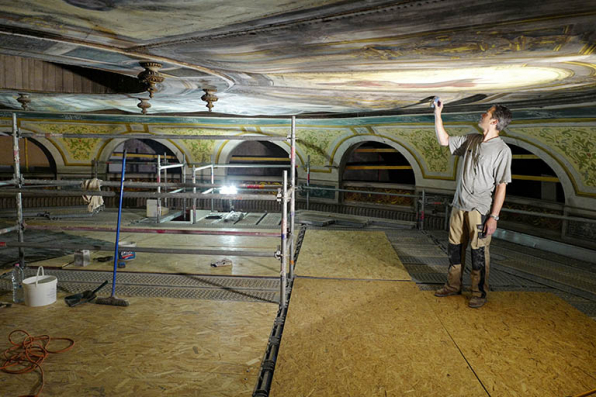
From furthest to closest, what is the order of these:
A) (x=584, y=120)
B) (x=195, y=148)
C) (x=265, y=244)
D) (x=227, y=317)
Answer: (x=195, y=148)
(x=265, y=244)
(x=584, y=120)
(x=227, y=317)

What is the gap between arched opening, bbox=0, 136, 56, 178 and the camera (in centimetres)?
1250

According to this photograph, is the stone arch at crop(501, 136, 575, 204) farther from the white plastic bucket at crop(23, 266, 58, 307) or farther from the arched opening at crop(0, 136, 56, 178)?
the arched opening at crop(0, 136, 56, 178)

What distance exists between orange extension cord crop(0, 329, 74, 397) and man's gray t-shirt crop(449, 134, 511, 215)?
14.2 feet

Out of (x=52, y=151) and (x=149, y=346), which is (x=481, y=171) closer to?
→ (x=149, y=346)

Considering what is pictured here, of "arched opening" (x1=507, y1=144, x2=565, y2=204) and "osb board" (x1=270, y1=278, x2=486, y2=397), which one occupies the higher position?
"arched opening" (x1=507, y1=144, x2=565, y2=204)

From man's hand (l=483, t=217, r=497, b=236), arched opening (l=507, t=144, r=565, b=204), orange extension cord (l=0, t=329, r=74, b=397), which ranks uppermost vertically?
arched opening (l=507, t=144, r=565, b=204)

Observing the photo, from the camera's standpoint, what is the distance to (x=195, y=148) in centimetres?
1238

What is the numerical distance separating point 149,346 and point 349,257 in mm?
3705

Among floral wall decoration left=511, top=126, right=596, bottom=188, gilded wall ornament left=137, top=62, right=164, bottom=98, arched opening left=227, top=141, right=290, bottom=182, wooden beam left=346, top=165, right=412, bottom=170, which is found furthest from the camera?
arched opening left=227, top=141, right=290, bottom=182

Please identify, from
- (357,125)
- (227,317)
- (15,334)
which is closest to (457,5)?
(227,317)

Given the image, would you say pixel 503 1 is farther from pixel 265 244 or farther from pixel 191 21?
pixel 265 244

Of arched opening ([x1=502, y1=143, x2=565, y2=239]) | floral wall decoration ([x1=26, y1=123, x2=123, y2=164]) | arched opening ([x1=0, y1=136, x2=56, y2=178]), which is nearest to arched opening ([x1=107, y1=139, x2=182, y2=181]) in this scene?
floral wall decoration ([x1=26, y1=123, x2=123, y2=164])

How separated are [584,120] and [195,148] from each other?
10.1 metres

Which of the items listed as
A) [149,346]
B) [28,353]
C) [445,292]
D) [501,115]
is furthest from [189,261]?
[501,115]
